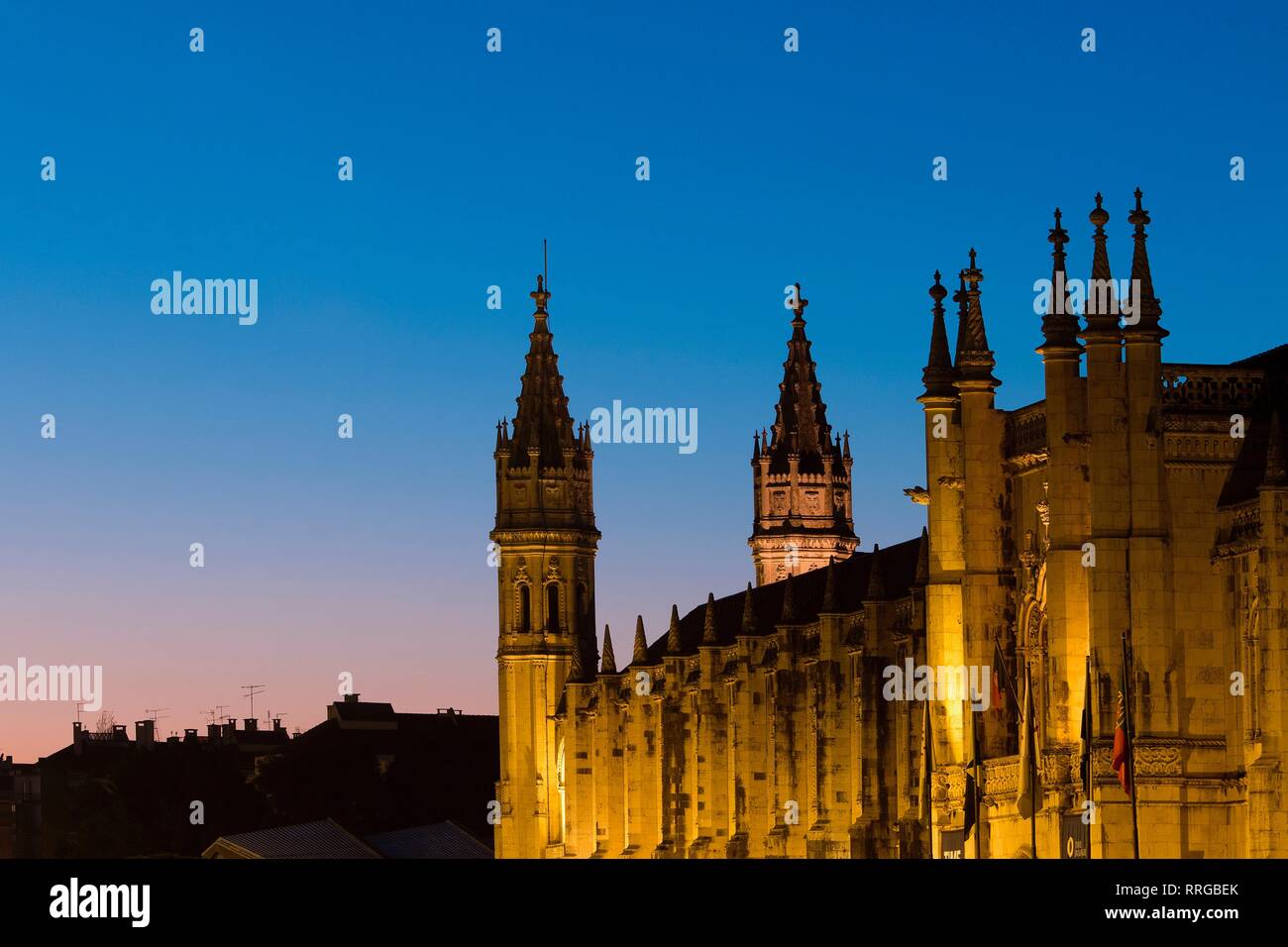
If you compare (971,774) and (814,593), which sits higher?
(814,593)

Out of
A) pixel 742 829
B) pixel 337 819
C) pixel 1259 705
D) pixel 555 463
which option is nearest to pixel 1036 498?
pixel 1259 705

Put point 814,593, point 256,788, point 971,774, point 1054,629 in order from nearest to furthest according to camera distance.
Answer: point 1054,629, point 971,774, point 814,593, point 256,788

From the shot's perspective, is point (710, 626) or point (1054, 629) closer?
point (1054, 629)

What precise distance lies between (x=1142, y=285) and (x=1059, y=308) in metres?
2.67

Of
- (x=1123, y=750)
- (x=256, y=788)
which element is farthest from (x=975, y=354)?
(x=256, y=788)

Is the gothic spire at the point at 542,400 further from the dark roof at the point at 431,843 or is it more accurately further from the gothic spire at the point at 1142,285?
the gothic spire at the point at 1142,285

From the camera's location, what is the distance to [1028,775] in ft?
196

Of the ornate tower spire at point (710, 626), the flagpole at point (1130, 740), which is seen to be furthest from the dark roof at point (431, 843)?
the flagpole at point (1130, 740)

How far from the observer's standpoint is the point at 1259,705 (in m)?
53.4

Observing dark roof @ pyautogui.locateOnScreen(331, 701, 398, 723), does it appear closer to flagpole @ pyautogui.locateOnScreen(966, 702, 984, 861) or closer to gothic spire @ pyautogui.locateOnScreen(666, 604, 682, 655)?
gothic spire @ pyautogui.locateOnScreen(666, 604, 682, 655)

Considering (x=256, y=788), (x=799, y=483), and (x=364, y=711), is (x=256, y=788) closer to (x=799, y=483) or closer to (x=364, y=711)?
(x=364, y=711)

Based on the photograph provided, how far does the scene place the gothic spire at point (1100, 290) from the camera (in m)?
57.1

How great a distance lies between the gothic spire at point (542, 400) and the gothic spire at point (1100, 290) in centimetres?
7096
